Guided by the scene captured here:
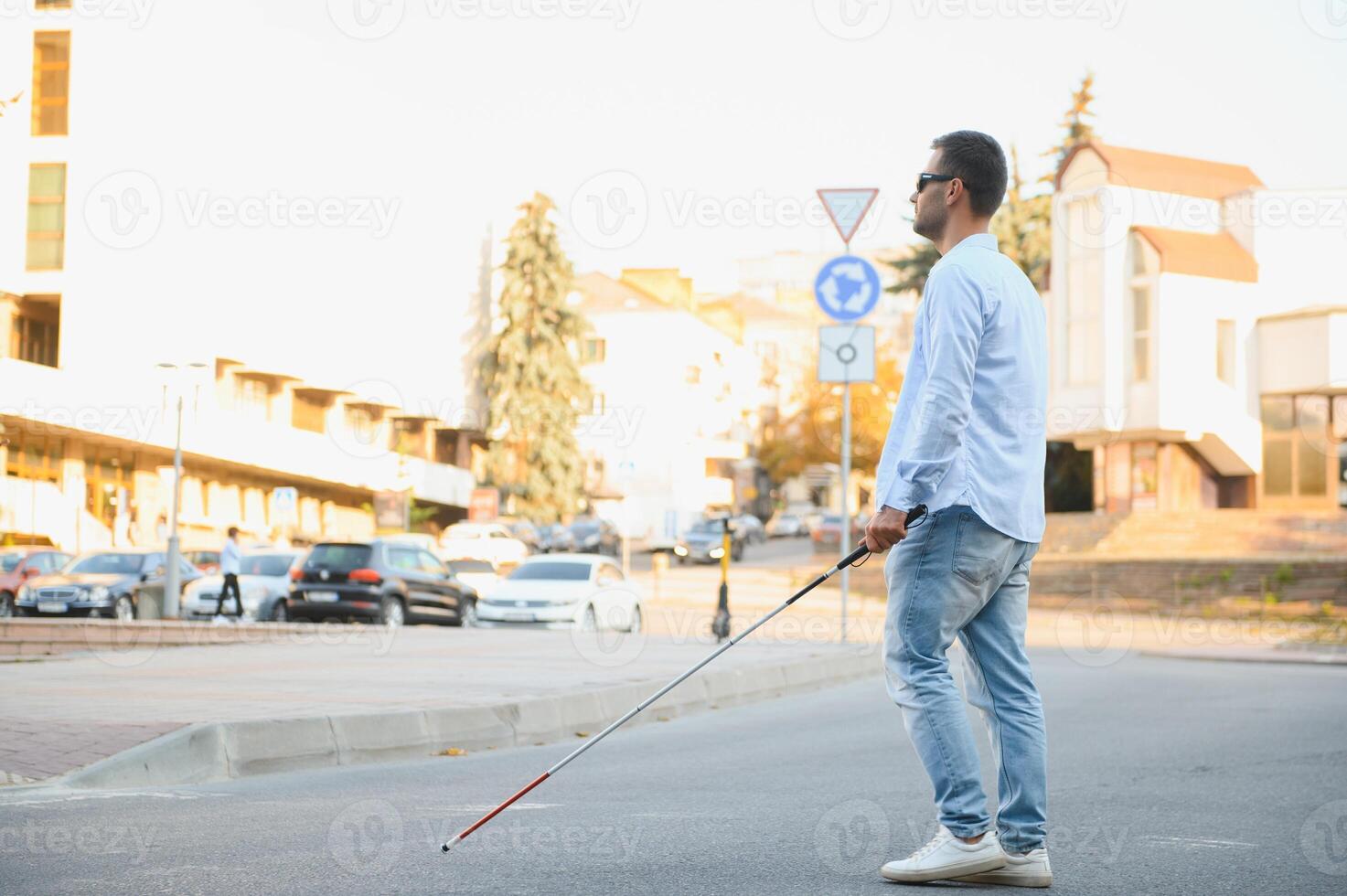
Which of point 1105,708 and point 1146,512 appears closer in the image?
point 1105,708

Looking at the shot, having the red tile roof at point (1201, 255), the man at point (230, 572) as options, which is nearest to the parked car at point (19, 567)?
the man at point (230, 572)

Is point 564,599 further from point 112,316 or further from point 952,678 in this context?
point 112,316

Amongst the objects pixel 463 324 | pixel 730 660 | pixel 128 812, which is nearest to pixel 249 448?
pixel 463 324

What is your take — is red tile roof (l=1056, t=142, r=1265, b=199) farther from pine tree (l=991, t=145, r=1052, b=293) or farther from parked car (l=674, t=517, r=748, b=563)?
parked car (l=674, t=517, r=748, b=563)

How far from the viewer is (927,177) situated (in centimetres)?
518

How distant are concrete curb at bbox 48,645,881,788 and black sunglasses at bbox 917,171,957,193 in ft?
14.1

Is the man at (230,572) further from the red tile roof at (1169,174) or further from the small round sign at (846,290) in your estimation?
the red tile roof at (1169,174)

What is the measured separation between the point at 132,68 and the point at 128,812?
46.0 meters

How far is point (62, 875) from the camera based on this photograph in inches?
189

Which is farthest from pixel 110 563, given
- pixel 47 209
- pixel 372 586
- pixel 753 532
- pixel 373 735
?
pixel 753 532

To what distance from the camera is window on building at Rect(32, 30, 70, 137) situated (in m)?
47.2

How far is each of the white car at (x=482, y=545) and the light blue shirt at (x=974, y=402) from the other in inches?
1684

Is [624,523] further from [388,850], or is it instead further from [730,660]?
[388,850]

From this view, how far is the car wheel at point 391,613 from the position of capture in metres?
25.4
